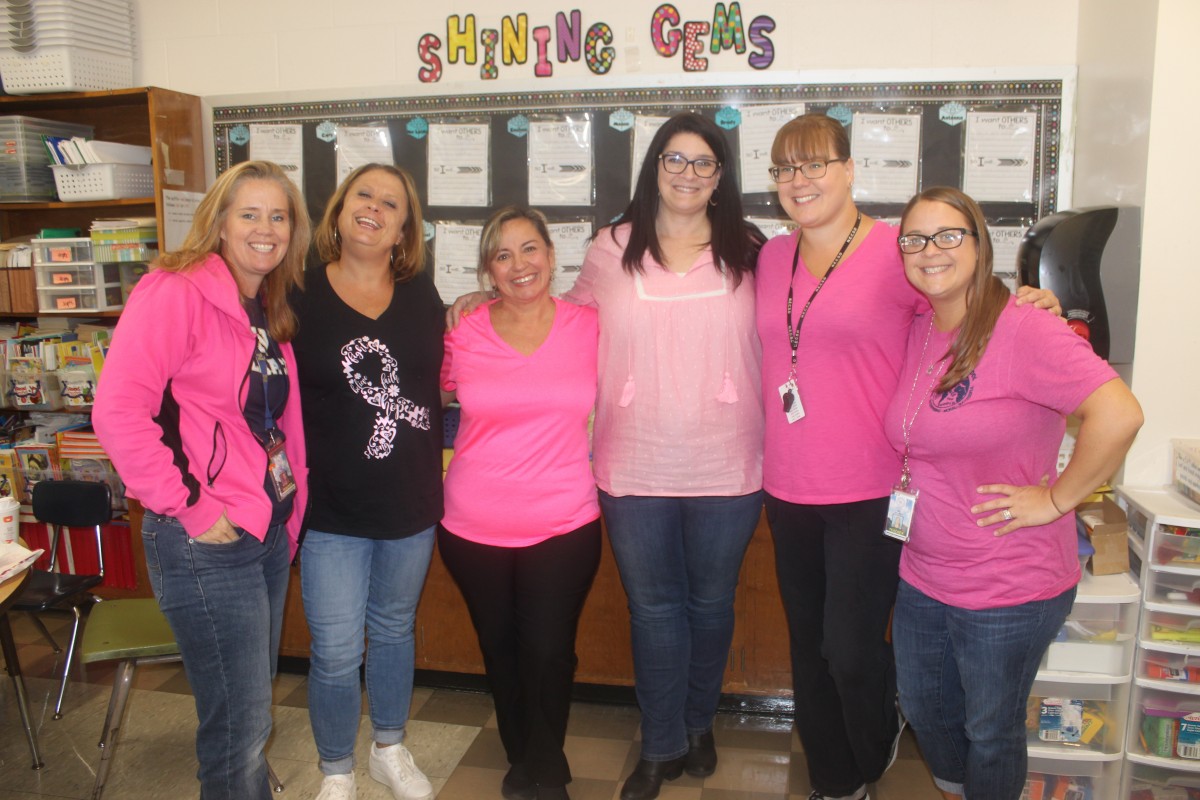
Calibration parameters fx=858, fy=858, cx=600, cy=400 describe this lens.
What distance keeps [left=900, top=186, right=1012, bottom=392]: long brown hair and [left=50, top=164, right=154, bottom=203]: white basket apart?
3.05 m

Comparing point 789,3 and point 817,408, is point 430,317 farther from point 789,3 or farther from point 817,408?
point 789,3

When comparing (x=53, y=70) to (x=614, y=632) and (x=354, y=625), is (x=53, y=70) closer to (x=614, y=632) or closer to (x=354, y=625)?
(x=354, y=625)

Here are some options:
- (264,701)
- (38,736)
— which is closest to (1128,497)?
(264,701)

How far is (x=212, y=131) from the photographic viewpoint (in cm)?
343

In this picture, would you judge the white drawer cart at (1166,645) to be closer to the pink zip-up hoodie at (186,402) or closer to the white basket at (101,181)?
the pink zip-up hoodie at (186,402)

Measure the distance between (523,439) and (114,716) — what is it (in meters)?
1.44

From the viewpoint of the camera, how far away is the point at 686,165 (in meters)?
2.00

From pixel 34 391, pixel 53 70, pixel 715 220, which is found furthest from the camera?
pixel 34 391

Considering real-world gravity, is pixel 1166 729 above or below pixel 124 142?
below

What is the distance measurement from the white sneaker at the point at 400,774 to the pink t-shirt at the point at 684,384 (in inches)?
39.2

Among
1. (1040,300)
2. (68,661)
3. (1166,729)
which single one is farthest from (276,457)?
(1166,729)

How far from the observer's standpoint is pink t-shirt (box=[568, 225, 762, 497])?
6.68ft

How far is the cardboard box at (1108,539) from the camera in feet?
7.00

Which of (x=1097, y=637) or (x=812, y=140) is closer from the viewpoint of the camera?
(x=812, y=140)
